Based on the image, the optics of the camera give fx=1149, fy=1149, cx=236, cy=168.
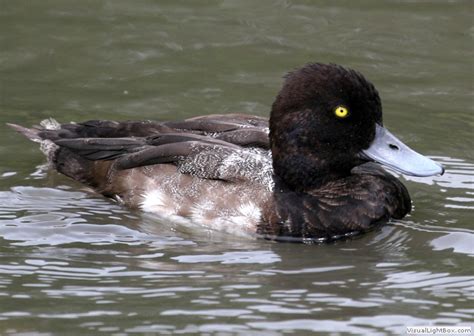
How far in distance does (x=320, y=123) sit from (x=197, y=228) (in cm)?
120

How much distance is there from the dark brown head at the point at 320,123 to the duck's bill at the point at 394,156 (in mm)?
61

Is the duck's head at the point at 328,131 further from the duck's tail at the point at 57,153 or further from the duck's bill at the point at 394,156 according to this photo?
the duck's tail at the point at 57,153

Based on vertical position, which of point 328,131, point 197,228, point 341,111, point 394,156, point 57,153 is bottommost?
point 197,228

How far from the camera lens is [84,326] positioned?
6.60m

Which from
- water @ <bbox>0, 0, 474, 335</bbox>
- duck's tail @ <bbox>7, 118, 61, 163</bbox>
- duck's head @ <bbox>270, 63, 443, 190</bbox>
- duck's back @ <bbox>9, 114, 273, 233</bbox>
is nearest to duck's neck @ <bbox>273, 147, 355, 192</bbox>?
duck's head @ <bbox>270, 63, 443, 190</bbox>

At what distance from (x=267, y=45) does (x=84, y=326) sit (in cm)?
593

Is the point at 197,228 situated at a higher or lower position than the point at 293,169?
lower

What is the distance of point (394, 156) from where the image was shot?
848 cm

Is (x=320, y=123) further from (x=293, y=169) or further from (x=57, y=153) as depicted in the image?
(x=57, y=153)

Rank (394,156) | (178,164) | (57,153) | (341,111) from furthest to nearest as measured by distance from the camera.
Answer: (57,153), (178,164), (394,156), (341,111)

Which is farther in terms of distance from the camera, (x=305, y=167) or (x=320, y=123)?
(x=305, y=167)

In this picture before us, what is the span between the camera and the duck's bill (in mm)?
8391

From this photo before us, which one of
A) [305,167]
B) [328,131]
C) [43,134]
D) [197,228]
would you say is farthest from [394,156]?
[43,134]

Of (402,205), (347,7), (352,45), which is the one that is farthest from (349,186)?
(347,7)
